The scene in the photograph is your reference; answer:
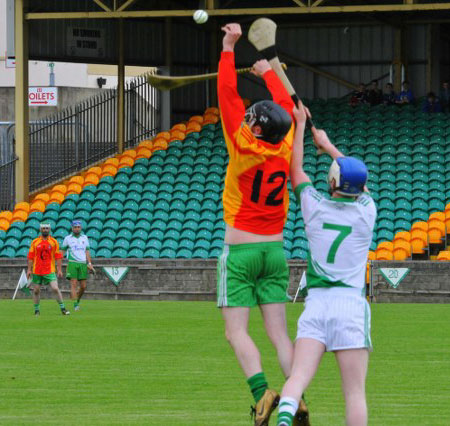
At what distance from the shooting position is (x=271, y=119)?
844 centimetres

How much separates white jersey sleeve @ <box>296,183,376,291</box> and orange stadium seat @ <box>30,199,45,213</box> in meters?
27.2

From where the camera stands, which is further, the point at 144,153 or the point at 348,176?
the point at 144,153

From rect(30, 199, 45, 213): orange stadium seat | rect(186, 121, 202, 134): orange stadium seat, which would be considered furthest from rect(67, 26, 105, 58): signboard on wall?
rect(30, 199, 45, 213): orange stadium seat

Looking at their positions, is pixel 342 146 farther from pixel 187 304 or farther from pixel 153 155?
pixel 187 304

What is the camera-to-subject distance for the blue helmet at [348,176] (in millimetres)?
7648

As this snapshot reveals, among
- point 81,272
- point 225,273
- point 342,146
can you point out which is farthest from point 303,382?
point 342,146

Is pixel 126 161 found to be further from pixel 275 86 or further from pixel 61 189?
pixel 275 86

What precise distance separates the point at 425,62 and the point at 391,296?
13151mm

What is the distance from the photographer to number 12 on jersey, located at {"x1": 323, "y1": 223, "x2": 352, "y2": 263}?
7.61m

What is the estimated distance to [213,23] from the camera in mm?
40625

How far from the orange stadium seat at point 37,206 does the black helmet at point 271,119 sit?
26327 millimetres

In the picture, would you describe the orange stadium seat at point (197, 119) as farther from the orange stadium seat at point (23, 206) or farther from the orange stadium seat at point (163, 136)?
the orange stadium seat at point (23, 206)

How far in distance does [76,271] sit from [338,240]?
19.9 metres

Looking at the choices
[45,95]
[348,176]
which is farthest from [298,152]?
[45,95]
